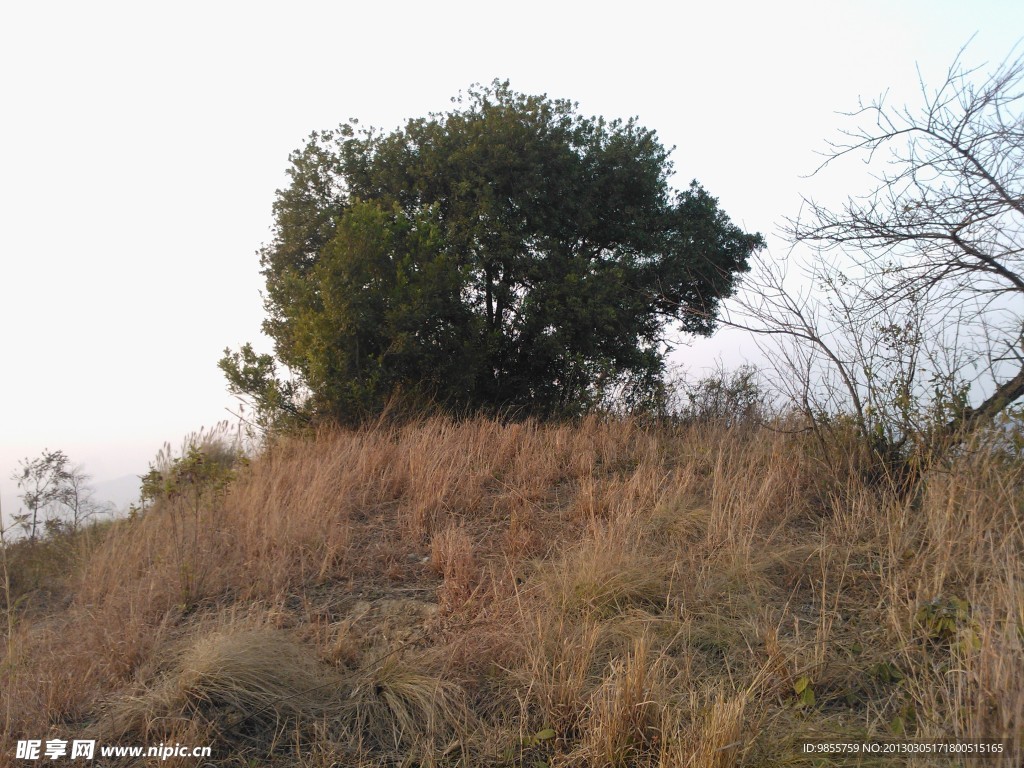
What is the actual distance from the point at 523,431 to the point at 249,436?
3.64m

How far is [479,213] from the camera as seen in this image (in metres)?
12.6

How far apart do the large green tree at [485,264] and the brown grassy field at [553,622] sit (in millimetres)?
4016

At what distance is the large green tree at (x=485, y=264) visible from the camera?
1001 centimetres

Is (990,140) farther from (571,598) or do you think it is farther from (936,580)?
(571,598)

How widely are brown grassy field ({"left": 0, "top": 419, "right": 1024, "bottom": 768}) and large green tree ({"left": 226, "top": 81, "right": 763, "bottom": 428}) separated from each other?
4016mm

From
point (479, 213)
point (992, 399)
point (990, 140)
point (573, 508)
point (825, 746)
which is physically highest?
point (479, 213)

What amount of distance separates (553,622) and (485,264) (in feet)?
→ 31.5

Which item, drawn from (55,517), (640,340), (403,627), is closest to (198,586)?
(403,627)

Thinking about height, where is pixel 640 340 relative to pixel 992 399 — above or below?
above

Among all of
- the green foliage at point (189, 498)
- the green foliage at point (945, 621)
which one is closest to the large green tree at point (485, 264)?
the green foliage at point (189, 498)

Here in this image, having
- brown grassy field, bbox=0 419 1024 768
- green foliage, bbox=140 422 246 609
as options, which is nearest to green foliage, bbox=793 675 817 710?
brown grassy field, bbox=0 419 1024 768

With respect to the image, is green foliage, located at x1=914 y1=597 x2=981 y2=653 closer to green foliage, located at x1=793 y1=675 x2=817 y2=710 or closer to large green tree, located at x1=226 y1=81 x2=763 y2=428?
green foliage, located at x1=793 y1=675 x2=817 y2=710

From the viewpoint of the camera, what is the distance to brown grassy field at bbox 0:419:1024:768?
2.98 meters

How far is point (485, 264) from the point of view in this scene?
1277 centimetres
